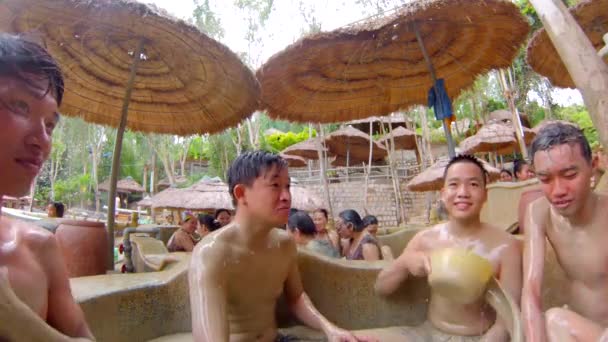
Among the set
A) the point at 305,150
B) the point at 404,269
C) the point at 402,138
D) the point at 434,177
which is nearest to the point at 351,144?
the point at 402,138

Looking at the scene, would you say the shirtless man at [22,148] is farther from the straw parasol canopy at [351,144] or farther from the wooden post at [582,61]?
the straw parasol canopy at [351,144]

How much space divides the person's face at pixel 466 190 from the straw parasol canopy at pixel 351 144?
1313cm

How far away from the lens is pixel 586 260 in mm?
1791

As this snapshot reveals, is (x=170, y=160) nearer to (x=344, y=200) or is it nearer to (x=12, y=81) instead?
(x=344, y=200)

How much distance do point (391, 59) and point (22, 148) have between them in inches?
164

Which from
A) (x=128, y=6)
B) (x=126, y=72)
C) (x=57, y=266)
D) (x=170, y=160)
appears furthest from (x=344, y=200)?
(x=57, y=266)

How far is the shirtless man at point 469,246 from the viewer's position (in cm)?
206

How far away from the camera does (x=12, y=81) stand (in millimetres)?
915

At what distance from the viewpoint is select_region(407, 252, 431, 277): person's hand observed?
2.12m

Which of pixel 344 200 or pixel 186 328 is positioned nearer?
pixel 186 328

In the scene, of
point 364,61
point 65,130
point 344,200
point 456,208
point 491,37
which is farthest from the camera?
point 65,130

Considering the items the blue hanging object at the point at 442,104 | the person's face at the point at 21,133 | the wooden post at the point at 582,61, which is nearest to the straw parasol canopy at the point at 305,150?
the blue hanging object at the point at 442,104

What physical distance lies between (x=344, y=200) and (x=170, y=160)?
1007 cm

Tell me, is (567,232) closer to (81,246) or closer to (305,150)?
(81,246)
